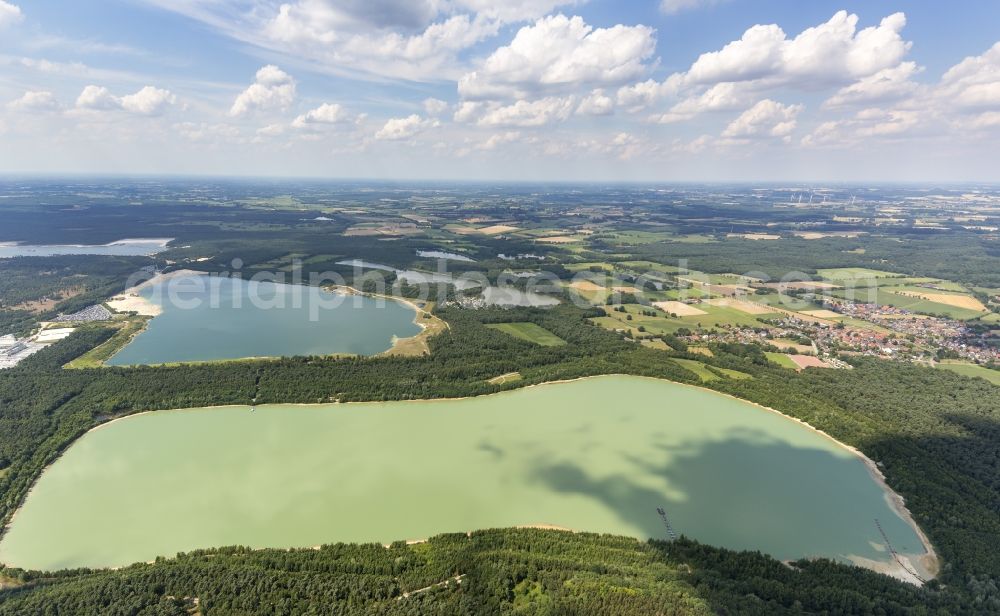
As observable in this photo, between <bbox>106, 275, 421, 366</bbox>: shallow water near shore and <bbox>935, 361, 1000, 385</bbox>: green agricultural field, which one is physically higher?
<bbox>106, 275, 421, 366</bbox>: shallow water near shore

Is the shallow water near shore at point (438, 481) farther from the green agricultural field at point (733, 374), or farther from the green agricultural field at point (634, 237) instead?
the green agricultural field at point (634, 237)

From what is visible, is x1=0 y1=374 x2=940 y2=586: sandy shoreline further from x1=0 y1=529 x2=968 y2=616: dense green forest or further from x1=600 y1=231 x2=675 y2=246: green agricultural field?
x1=600 y1=231 x2=675 y2=246: green agricultural field

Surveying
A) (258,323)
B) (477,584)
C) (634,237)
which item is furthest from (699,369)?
(634,237)

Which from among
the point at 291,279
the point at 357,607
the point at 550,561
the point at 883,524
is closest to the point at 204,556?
the point at 357,607

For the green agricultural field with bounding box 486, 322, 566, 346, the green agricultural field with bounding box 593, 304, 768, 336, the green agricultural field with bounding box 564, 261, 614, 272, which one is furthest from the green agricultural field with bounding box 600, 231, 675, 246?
the green agricultural field with bounding box 486, 322, 566, 346

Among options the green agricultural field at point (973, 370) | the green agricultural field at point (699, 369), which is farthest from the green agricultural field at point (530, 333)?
the green agricultural field at point (973, 370)

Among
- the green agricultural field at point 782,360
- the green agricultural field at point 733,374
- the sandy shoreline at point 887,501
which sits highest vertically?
the green agricultural field at point 782,360

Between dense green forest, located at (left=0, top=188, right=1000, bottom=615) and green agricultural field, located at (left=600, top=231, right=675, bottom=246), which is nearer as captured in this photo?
dense green forest, located at (left=0, top=188, right=1000, bottom=615)
